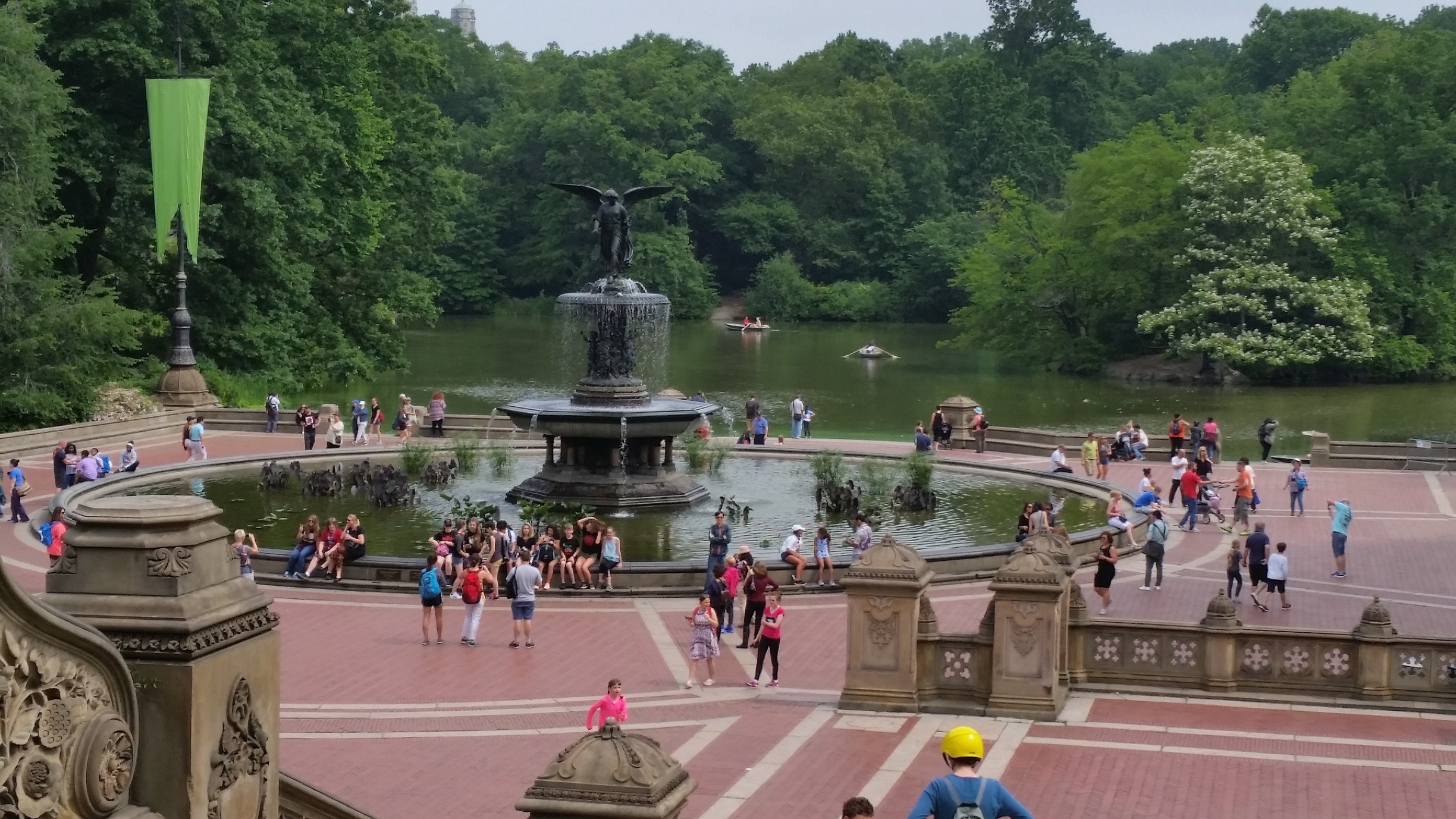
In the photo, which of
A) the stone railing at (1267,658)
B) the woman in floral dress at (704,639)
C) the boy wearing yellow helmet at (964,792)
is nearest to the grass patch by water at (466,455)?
the woman in floral dress at (704,639)

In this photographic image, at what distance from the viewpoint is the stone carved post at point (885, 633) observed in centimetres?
1633

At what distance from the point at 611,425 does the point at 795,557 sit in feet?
22.6

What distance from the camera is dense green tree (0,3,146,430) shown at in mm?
39156

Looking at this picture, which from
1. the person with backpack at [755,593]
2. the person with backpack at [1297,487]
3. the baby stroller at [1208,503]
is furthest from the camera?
the person with backpack at [1297,487]

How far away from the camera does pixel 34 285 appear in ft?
132

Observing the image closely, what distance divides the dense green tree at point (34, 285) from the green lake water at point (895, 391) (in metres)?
16.8

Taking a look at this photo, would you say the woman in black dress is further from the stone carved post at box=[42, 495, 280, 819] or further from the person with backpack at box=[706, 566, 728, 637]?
the stone carved post at box=[42, 495, 280, 819]

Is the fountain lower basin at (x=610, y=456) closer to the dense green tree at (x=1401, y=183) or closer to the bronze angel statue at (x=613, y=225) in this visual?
the bronze angel statue at (x=613, y=225)

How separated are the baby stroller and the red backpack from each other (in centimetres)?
1435

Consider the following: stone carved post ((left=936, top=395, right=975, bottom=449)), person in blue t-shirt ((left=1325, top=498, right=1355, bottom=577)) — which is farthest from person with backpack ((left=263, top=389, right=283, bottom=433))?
person in blue t-shirt ((left=1325, top=498, right=1355, bottom=577))

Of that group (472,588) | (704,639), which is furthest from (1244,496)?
(472,588)

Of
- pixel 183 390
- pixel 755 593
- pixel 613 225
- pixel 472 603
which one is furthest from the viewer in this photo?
pixel 183 390

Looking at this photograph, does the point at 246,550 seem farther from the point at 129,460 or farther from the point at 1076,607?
the point at 1076,607

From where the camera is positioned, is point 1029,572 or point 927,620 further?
point 927,620
